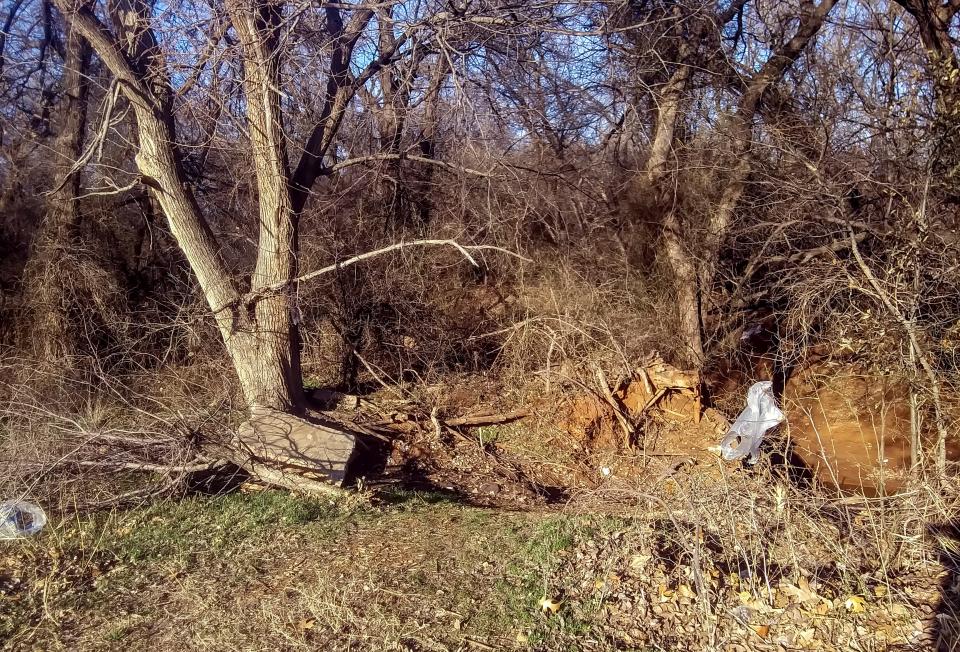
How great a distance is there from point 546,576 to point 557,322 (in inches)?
217

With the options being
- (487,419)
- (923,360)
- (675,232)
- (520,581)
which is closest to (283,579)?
(520,581)

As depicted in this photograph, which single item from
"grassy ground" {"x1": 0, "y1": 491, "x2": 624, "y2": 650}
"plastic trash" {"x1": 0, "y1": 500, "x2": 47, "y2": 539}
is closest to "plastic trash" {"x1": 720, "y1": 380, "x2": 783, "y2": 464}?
"grassy ground" {"x1": 0, "y1": 491, "x2": 624, "y2": 650}

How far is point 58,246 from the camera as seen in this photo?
33.9ft

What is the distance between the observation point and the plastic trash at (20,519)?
516 cm

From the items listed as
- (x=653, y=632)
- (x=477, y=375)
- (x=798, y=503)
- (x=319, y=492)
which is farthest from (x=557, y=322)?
(x=653, y=632)

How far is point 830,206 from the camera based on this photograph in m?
7.89

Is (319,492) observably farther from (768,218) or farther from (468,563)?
(768,218)

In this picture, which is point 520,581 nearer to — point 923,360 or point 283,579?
point 283,579

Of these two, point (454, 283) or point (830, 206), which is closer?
point (830, 206)

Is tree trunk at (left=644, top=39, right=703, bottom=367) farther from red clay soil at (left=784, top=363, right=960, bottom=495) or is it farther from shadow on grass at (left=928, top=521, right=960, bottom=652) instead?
shadow on grass at (left=928, top=521, right=960, bottom=652)

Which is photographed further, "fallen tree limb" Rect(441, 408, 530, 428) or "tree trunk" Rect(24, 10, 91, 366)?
"tree trunk" Rect(24, 10, 91, 366)

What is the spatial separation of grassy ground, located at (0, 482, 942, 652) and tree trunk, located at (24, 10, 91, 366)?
5749 mm

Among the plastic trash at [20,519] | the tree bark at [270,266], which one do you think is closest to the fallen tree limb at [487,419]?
the tree bark at [270,266]

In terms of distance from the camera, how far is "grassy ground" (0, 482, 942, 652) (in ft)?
12.5
